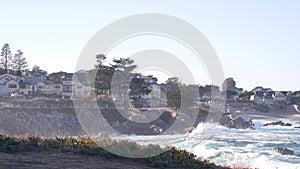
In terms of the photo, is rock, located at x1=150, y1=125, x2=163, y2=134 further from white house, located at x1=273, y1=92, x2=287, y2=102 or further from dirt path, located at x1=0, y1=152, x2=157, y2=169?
white house, located at x1=273, y1=92, x2=287, y2=102

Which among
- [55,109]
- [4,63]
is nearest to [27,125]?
[55,109]

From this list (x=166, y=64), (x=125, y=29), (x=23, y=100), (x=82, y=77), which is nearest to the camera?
(x=125, y=29)

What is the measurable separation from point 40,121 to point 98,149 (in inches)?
1450

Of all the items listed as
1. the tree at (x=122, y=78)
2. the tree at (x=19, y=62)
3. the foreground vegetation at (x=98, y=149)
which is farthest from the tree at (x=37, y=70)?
the foreground vegetation at (x=98, y=149)

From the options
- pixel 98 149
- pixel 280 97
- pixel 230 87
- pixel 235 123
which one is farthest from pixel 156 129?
pixel 230 87

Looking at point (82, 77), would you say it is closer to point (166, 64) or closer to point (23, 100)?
point (23, 100)

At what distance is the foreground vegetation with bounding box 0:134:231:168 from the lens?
45.9 ft

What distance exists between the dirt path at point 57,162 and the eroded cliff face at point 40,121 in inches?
1223

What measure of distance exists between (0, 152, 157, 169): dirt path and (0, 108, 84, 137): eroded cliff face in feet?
102

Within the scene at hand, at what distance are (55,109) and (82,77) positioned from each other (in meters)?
18.9

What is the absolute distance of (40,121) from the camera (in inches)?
1971

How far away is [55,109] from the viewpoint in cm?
5438

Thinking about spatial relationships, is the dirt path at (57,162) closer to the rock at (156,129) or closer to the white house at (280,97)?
the rock at (156,129)

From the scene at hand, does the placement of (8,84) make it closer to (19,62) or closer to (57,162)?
(19,62)
